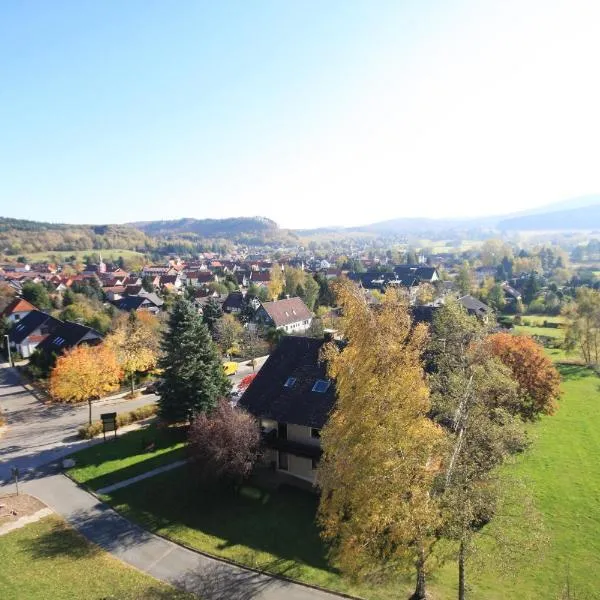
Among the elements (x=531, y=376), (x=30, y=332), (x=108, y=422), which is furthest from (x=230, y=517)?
(x=30, y=332)

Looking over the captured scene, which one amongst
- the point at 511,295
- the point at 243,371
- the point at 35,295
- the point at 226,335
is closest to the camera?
the point at 243,371

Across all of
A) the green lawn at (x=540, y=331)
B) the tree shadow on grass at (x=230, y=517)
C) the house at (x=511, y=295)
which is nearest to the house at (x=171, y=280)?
the house at (x=511, y=295)

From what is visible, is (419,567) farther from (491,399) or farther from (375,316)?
(375,316)

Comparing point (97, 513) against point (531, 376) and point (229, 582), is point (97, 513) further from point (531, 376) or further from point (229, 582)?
point (531, 376)

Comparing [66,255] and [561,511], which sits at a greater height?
[66,255]

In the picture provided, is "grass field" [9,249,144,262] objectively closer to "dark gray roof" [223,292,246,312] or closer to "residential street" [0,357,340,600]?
"dark gray roof" [223,292,246,312]

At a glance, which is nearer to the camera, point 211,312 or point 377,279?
point 211,312
